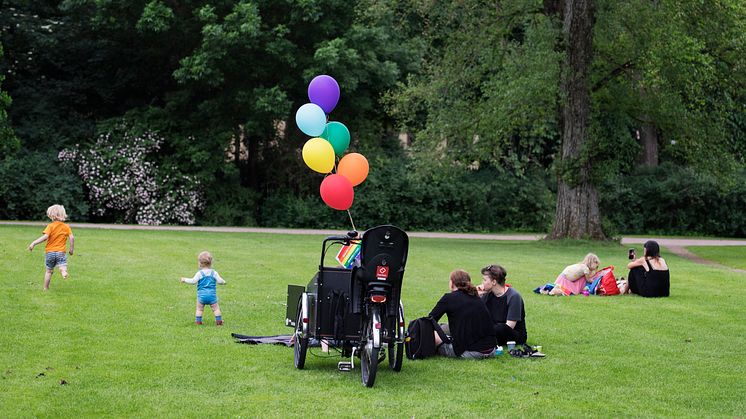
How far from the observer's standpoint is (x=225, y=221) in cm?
3922

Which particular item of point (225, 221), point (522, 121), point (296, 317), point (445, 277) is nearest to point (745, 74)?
point (522, 121)

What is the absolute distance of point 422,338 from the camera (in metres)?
11.1

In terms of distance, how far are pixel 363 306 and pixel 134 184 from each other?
29.8 meters

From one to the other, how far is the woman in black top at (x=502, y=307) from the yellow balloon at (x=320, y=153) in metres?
2.32

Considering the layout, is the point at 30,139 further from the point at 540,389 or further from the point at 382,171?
the point at 540,389

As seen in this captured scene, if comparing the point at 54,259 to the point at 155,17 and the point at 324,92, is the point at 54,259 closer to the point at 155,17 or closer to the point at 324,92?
the point at 324,92

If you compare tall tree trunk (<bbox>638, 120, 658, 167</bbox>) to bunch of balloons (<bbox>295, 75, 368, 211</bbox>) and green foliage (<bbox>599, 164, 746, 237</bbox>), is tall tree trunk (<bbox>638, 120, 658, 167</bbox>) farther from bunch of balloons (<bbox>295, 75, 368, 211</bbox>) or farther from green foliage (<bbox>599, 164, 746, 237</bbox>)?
bunch of balloons (<bbox>295, 75, 368, 211</bbox>)

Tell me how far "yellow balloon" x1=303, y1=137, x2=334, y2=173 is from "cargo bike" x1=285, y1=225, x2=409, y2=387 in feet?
8.07

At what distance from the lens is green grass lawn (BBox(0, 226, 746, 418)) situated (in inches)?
342

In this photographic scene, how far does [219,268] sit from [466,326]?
34.0 feet

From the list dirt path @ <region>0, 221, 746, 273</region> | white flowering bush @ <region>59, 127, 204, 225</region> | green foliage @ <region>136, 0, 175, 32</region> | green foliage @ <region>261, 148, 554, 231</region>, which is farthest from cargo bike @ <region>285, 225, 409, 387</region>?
green foliage @ <region>261, 148, 554, 231</region>

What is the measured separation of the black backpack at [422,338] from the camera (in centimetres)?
1105

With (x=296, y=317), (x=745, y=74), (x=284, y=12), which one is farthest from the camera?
(x=284, y=12)

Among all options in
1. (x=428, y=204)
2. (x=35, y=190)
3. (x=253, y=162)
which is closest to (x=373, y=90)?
(x=428, y=204)
